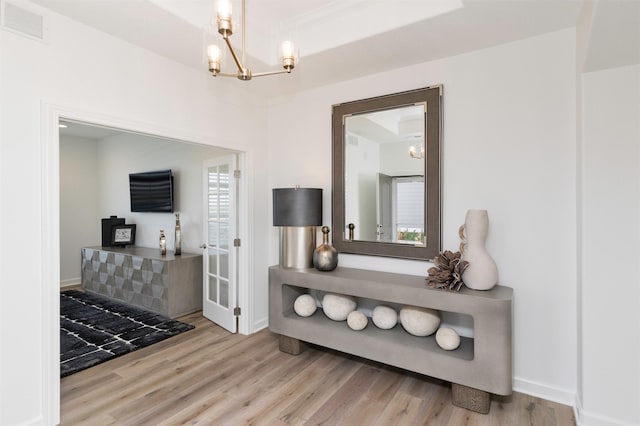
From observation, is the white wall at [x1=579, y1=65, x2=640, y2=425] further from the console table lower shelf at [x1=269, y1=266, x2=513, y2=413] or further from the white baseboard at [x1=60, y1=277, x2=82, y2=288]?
the white baseboard at [x1=60, y1=277, x2=82, y2=288]

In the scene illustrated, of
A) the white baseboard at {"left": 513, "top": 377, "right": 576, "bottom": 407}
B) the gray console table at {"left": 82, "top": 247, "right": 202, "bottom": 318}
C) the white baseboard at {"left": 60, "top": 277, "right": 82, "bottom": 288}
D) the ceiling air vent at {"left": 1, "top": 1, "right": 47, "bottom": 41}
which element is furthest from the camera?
the white baseboard at {"left": 60, "top": 277, "right": 82, "bottom": 288}

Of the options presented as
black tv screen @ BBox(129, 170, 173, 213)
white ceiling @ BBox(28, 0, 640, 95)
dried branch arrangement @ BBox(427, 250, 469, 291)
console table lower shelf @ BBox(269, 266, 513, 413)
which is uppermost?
white ceiling @ BBox(28, 0, 640, 95)

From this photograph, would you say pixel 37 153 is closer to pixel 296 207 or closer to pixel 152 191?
pixel 296 207

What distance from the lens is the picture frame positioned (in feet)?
17.7

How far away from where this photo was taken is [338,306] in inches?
115

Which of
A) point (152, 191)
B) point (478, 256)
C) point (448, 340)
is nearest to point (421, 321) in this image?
point (448, 340)

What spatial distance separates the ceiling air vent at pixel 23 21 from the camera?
6.15 feet

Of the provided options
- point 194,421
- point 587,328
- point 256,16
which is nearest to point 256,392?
point 194,421

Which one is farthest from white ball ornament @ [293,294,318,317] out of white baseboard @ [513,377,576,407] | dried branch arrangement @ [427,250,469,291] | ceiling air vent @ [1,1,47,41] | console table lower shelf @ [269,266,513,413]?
ceiling air vent @ [1,1,47,41]

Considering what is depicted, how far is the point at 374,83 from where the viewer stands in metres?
3.04

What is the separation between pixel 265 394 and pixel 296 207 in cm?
149

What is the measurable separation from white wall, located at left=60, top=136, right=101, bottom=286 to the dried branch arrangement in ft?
19.8

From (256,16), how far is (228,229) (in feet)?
6.84

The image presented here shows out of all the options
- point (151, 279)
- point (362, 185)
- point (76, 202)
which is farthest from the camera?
point (76, 202)
